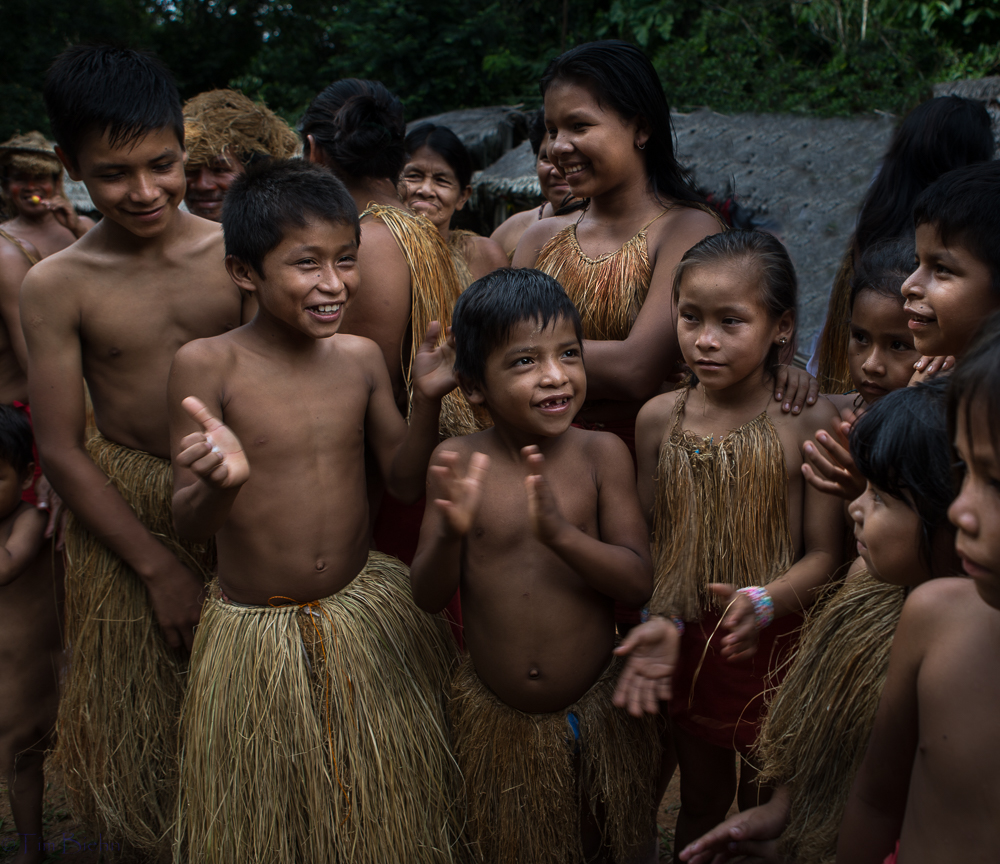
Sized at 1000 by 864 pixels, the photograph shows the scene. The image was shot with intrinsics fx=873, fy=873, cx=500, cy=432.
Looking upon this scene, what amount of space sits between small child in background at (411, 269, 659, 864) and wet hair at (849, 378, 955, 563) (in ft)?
2.06

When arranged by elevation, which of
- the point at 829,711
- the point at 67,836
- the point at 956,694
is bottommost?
the point at 67,836

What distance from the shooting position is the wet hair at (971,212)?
1615 mm

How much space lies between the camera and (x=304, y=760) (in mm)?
1998

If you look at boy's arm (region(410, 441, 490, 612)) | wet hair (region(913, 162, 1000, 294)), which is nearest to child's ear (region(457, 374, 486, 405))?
boy's arm (region(410, 441, 490, 612))

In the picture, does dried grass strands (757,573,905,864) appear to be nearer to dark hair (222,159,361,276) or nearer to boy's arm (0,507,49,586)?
dark hair (222,159,361,276)

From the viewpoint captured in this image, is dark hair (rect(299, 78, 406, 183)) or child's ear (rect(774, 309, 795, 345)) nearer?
child's ear (rect(774, 309, 795, 345))

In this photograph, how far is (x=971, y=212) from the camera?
1.63 meters

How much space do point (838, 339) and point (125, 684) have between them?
7.12ft

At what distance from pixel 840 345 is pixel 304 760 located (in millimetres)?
1784

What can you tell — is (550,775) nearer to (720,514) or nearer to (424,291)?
(720,514)

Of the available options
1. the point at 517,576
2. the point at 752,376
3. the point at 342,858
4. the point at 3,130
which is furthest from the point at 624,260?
the point at 3,130

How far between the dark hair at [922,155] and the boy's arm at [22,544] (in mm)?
2407

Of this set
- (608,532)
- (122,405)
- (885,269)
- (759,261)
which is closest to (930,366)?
(885,269)

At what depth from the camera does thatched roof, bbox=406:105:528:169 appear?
8.80 m
